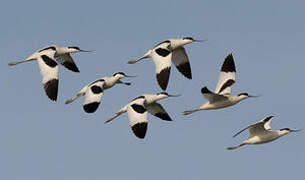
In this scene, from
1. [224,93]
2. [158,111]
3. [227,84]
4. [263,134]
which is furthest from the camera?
[227,84]

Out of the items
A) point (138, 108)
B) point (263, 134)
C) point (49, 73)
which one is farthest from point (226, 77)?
point (49, 73)

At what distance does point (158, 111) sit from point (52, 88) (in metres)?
3.63

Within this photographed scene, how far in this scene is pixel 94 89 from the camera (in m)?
28.0

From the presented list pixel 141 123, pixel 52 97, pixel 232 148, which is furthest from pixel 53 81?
pixel 232 148

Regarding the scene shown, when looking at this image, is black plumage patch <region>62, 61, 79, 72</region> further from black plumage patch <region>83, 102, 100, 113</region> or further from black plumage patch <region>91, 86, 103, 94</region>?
black plumage patch <region>83, 102, 100, 113</region>

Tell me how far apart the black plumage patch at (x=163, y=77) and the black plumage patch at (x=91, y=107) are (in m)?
1.95

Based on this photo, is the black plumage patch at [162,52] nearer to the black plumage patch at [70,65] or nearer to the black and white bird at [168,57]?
the black and white bird at [168,57]

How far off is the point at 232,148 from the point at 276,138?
1209 mm

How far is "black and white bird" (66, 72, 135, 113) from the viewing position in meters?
27.4

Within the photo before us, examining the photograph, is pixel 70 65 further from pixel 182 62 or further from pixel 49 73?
pixel 49 73

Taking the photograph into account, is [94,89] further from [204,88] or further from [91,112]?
[204,88]

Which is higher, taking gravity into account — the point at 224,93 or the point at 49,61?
the point at 49,61

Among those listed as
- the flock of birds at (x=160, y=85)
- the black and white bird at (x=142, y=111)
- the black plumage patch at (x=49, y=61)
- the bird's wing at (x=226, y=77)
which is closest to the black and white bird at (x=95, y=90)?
the flock of birds at (x=160, y=85)

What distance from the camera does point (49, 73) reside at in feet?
92.0
